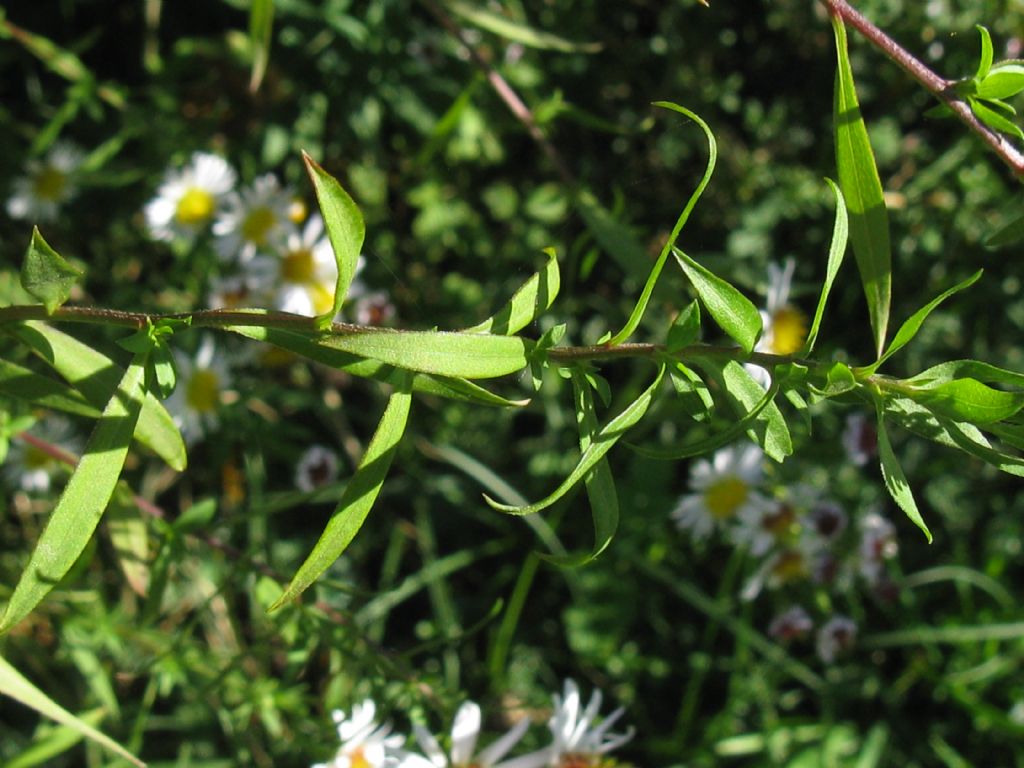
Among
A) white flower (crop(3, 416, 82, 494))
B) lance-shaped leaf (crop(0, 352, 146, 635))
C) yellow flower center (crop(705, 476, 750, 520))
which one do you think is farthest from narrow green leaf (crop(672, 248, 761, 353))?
white flower (crop(3, 416, 82, 494))

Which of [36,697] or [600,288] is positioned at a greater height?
[36,697]

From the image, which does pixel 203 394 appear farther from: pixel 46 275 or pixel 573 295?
pixel 46 275

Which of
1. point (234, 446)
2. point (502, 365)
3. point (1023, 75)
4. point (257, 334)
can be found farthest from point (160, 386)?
point (234, 446)

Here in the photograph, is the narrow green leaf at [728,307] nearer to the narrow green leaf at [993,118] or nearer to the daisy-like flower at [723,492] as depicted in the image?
the narrow green leaf at [993,118]

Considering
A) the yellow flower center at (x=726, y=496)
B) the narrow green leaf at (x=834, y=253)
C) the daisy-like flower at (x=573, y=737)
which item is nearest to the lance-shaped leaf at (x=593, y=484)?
the narrow green leaf at (x=834, y=253)

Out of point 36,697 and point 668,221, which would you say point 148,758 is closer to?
point 36,697

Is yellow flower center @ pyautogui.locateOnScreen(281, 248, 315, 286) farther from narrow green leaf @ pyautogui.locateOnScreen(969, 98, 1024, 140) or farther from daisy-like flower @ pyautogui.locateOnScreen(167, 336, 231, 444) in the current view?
narrow green leaf @ pyautogui.locateOnScreen(969, 98, 1024, 140)
